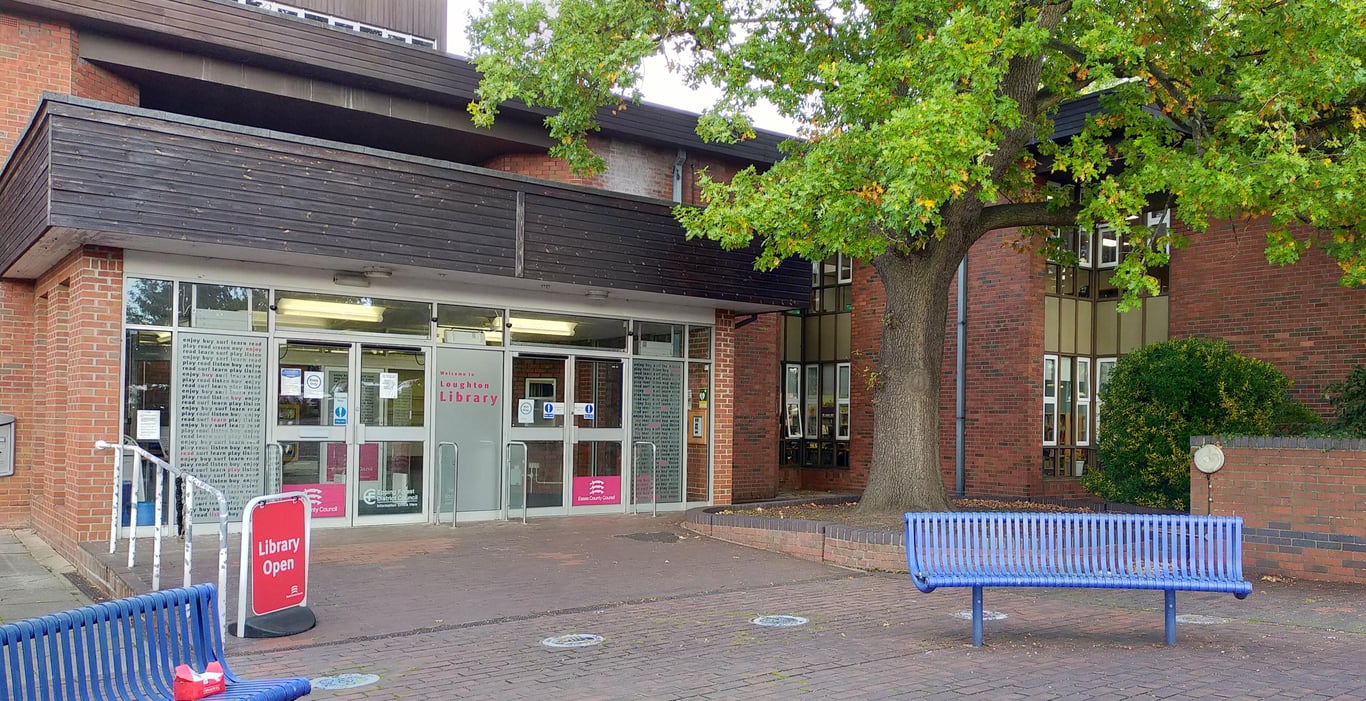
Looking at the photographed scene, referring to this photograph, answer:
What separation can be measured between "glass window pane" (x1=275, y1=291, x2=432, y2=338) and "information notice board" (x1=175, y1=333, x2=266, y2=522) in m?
0.52

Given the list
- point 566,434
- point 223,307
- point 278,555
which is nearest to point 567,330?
point 566,434

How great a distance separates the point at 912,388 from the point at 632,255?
12.7 ft

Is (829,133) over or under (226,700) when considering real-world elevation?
over

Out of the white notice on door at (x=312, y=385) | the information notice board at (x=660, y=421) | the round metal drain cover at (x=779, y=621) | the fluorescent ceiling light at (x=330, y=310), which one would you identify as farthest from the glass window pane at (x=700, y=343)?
the round metal drain cover at (x=779, y=621)

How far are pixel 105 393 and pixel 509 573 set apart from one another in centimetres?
449

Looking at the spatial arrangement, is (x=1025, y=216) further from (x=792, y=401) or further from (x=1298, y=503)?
(x=792, y=401)

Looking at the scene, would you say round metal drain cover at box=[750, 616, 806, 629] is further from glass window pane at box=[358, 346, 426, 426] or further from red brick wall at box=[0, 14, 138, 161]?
red brick wall at box=[0, 14, 138, 161]

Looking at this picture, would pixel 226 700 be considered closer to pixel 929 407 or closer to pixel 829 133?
pixel 829 133

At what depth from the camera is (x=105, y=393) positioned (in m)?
10.6

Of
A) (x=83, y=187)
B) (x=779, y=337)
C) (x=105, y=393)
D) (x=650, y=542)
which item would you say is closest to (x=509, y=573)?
(x=650, y=542)

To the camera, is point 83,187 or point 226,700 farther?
point 83,187

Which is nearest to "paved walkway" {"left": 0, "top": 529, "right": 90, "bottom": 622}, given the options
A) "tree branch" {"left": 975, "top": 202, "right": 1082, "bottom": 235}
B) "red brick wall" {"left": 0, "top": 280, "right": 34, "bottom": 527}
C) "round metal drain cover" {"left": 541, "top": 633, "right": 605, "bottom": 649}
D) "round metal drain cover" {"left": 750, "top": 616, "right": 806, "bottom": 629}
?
"red brick wall" {"left": 0, "top": 280, "right": 34, "bottom": 527}

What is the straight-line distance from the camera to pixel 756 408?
1862 centimetres

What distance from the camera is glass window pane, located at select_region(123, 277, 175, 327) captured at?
10.9m
